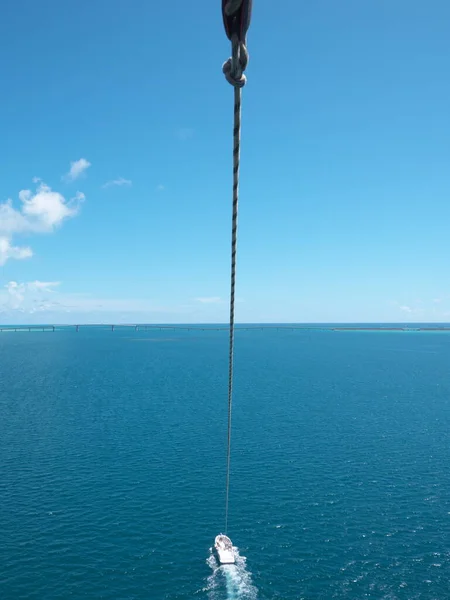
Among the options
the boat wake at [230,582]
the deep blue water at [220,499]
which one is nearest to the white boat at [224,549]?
the boat wake at [230,582]

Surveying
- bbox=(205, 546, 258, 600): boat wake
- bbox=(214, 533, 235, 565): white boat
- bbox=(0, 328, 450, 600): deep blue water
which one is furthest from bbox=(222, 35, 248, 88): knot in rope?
bbox=(214, 533, 235, 565): white boat

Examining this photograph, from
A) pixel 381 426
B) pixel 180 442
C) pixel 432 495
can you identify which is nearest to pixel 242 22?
pixel 432 495

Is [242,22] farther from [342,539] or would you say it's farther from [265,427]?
[265,427]

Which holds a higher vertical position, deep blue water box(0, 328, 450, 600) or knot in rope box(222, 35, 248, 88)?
knot in rope box(222, 35, 248, 88)

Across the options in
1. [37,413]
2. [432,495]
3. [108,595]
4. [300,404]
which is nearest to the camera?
[108,595]

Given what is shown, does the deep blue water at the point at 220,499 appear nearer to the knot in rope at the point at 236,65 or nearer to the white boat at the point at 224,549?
the white boat at the point at 224,549

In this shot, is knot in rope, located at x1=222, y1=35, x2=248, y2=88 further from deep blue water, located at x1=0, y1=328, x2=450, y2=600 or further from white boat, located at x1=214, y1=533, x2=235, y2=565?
white boat, located at x1=214, y1=533, x2=235, y2=565
